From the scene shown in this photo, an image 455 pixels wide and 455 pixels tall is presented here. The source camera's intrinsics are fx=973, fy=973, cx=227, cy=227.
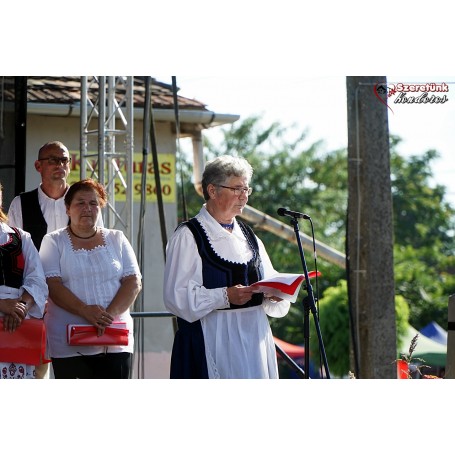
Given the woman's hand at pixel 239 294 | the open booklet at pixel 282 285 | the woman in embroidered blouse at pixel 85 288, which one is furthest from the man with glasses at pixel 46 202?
the open booklet at pixel 282 285

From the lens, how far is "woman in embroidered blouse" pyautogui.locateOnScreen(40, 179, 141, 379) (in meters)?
4.82

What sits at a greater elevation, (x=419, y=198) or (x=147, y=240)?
(x=419, y=198)

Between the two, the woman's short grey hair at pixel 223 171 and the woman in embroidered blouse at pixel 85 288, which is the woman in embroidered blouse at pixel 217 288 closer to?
the woman's short grey hair at pixel 223 171

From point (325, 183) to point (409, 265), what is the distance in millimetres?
7094

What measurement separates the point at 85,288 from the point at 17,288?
372 mm

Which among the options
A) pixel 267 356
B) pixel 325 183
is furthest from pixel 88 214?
pixel 325 183

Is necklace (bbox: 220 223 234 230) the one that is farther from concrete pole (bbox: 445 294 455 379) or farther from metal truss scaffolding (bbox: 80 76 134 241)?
metal truss scaffolding (bbox: 80 76 134 241)

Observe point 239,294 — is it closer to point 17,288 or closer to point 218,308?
point 218,308

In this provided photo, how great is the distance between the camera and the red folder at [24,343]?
4533 mm

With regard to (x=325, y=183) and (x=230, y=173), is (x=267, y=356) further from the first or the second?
(x=325, y=183)

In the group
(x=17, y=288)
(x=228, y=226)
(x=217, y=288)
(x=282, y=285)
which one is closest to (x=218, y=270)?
(x=217, y=288)

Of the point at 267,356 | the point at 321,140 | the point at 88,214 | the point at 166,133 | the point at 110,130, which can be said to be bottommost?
the point at 267,356

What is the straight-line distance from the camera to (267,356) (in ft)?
15.5

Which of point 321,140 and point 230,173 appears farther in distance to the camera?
point 321,140
